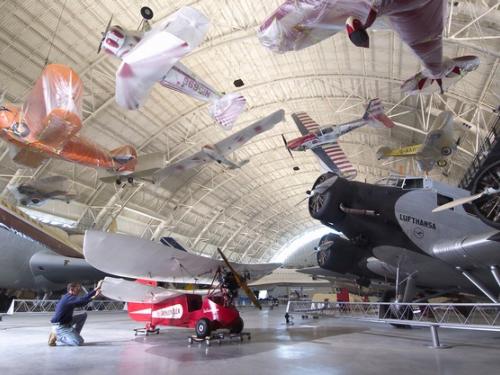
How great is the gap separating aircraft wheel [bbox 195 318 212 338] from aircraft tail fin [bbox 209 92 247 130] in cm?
785

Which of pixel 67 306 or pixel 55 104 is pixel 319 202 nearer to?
pixel 67 306

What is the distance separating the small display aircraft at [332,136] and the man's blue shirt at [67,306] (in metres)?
14.6

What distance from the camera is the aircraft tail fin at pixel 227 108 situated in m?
14.0

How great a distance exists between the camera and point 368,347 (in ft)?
24.4

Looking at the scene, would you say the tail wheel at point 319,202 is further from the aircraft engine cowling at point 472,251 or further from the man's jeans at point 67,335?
the man's jeans at point 67,335

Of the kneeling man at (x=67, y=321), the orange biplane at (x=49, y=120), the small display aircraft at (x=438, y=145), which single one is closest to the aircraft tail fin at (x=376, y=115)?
the small display aircraft at (x=438, y=145)

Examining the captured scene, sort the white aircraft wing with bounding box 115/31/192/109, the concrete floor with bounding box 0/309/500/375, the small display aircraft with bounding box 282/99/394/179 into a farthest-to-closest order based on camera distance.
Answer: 1. the small display aircraft with bounding box 282/99/394/179
2. the white aircraft wing with bounding box 115/31/192/109
3. the concrete floor with bounding box 0/309/500/375

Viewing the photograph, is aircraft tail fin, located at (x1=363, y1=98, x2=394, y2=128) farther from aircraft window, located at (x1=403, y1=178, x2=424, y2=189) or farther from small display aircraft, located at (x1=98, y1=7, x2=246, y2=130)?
small display aircraft, located at (x1=98, y1=7, x2=246, y2=130)

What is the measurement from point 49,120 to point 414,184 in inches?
435

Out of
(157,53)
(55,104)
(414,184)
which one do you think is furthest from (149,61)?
(414,184)

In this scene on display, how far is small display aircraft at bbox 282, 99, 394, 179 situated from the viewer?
64.7 feet

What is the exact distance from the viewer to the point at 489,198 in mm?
7820

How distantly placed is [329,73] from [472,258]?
17.1m

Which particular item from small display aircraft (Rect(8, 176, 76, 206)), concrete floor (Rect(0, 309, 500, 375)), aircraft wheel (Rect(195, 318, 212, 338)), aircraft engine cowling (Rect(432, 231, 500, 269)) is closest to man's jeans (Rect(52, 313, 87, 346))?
concrete floor (Rect(0, 309, 500, 375))
